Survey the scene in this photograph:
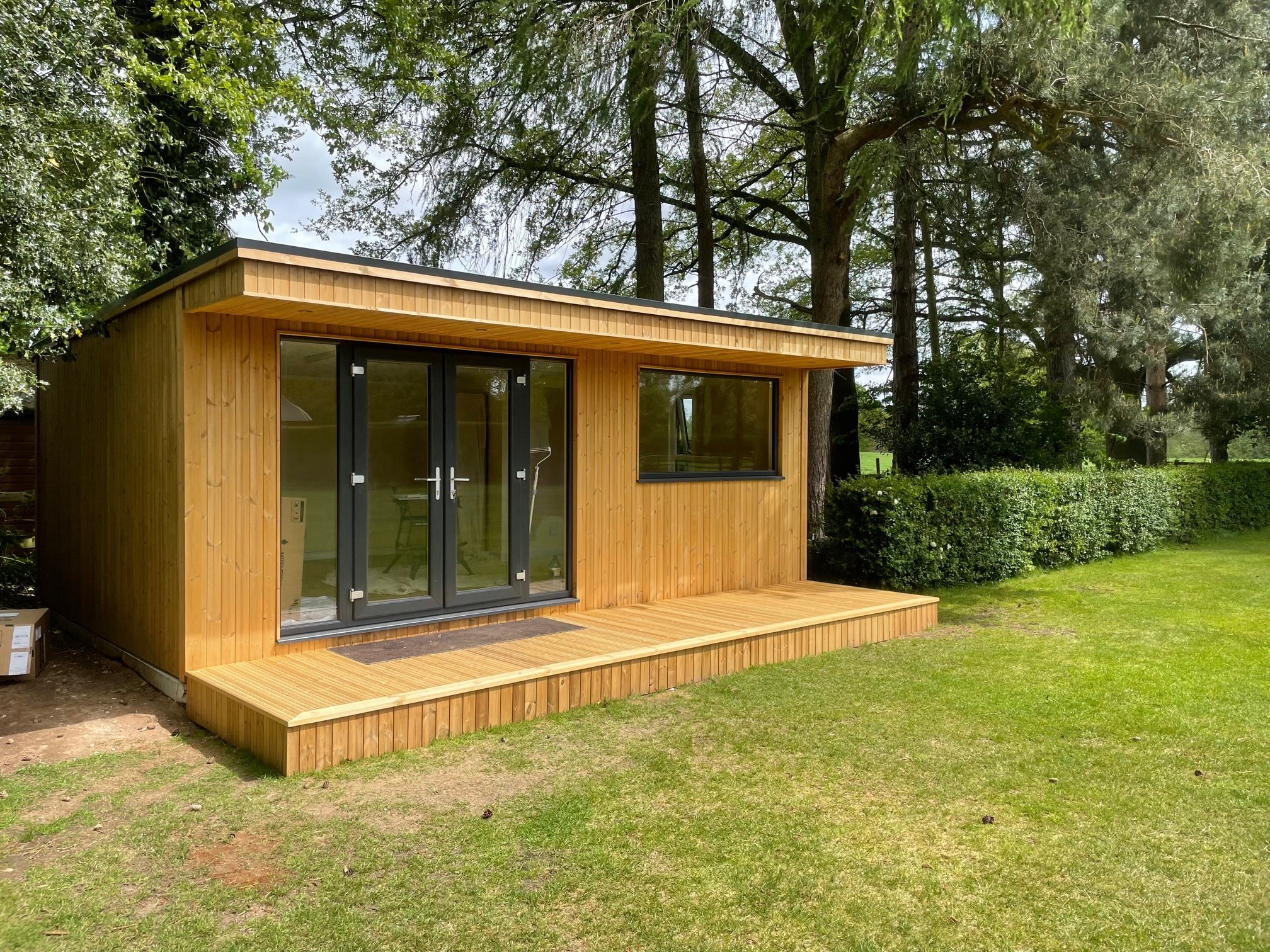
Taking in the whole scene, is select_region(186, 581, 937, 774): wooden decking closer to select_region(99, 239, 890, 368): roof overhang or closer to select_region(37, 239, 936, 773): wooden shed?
select_region(37, 239, 936, 773): wooden shed

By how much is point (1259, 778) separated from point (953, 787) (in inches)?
53.5

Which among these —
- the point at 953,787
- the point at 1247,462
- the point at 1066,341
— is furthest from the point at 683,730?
the point at 1247,462

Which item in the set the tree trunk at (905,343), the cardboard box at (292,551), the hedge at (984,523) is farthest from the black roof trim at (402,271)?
the tree trunk at (905,343)

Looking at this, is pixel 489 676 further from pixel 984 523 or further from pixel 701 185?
pixel 701 185

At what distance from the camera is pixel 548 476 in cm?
643

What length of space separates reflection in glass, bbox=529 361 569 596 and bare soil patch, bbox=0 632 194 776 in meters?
2.47

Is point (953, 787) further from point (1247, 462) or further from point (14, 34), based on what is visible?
point (1247, 462)

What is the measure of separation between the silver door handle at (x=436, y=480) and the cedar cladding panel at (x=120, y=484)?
1414 millimetres

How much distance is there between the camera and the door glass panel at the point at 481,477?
19.3ft

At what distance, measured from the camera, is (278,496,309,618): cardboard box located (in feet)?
17.2

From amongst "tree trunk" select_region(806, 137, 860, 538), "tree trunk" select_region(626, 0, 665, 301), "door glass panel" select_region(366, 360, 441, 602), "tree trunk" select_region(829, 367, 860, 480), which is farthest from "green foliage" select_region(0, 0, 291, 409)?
"tree trunk" select_region(829, 367, 860, 480)

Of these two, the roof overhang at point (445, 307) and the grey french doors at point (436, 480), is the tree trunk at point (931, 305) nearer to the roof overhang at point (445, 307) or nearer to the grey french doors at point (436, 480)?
the roof overhang at point (445, 307)

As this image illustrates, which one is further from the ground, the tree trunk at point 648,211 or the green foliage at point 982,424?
the tree trunk at point 648,211

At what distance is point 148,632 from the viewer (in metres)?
5.32
